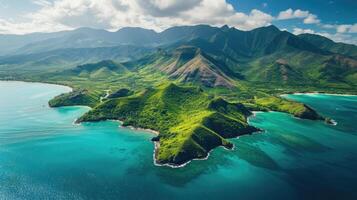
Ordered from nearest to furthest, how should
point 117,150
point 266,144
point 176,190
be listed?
point 176,190 → point 117,150 → point 266,144

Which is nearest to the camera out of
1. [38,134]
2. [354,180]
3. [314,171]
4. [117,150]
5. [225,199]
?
[225,199]

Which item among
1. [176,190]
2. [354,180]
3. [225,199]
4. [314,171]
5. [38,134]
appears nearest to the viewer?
[225,199]

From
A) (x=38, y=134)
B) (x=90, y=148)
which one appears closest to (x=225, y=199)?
(x=90, y=148)

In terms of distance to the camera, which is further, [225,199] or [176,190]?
[176,190]

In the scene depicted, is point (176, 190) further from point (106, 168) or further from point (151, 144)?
point (151, 144)

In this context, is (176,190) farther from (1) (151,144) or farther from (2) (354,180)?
(2) (354,180)

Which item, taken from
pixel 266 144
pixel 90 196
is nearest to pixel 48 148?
pixel 90 196

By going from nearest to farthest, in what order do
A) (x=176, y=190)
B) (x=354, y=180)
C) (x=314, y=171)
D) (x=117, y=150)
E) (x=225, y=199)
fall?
1. (x=225, y=199)
2. (x=176, y=190)
3. (x=354, y=180)
4. (x=314, y=171)
5. (x=117, y=150)

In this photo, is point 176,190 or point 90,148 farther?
point 90,148
